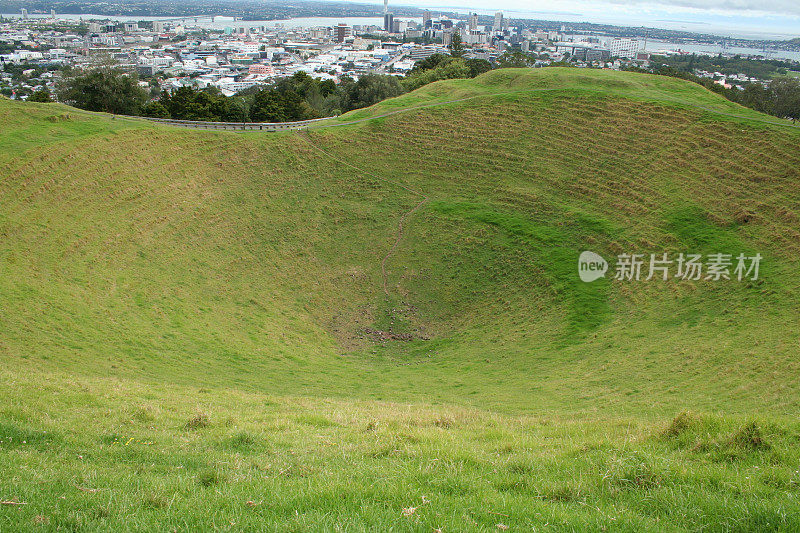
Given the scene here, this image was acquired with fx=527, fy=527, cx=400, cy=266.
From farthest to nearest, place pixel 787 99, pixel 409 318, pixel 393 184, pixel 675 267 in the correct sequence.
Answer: pixel 787 99 < pixel 393 184 < pixel 409 318 < pixel 675 267

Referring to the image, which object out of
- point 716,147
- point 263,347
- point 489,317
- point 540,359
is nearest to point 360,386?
point 263,347

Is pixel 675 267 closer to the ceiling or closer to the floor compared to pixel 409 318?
closer to the ceiling

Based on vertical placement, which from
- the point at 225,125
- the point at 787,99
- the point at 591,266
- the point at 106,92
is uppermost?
the point at 787,99

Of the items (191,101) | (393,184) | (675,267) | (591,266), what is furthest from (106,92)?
(675,267)

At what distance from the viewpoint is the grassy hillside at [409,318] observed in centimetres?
714

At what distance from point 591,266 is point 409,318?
1279 cm

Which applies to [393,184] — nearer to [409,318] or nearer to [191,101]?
[409,318]

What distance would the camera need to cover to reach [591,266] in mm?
35344

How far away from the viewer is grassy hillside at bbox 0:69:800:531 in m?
7.14

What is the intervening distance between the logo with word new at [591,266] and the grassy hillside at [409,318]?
30.4 inches

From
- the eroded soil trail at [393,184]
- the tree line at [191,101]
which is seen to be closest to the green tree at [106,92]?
the tree line at [191,101]

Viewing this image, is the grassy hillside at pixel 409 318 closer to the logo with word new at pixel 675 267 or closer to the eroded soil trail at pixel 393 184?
the eroded soil trail at pixel 393 184

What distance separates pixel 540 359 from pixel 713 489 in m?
19.9

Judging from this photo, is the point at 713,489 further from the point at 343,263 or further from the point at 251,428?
the point at 343,263
